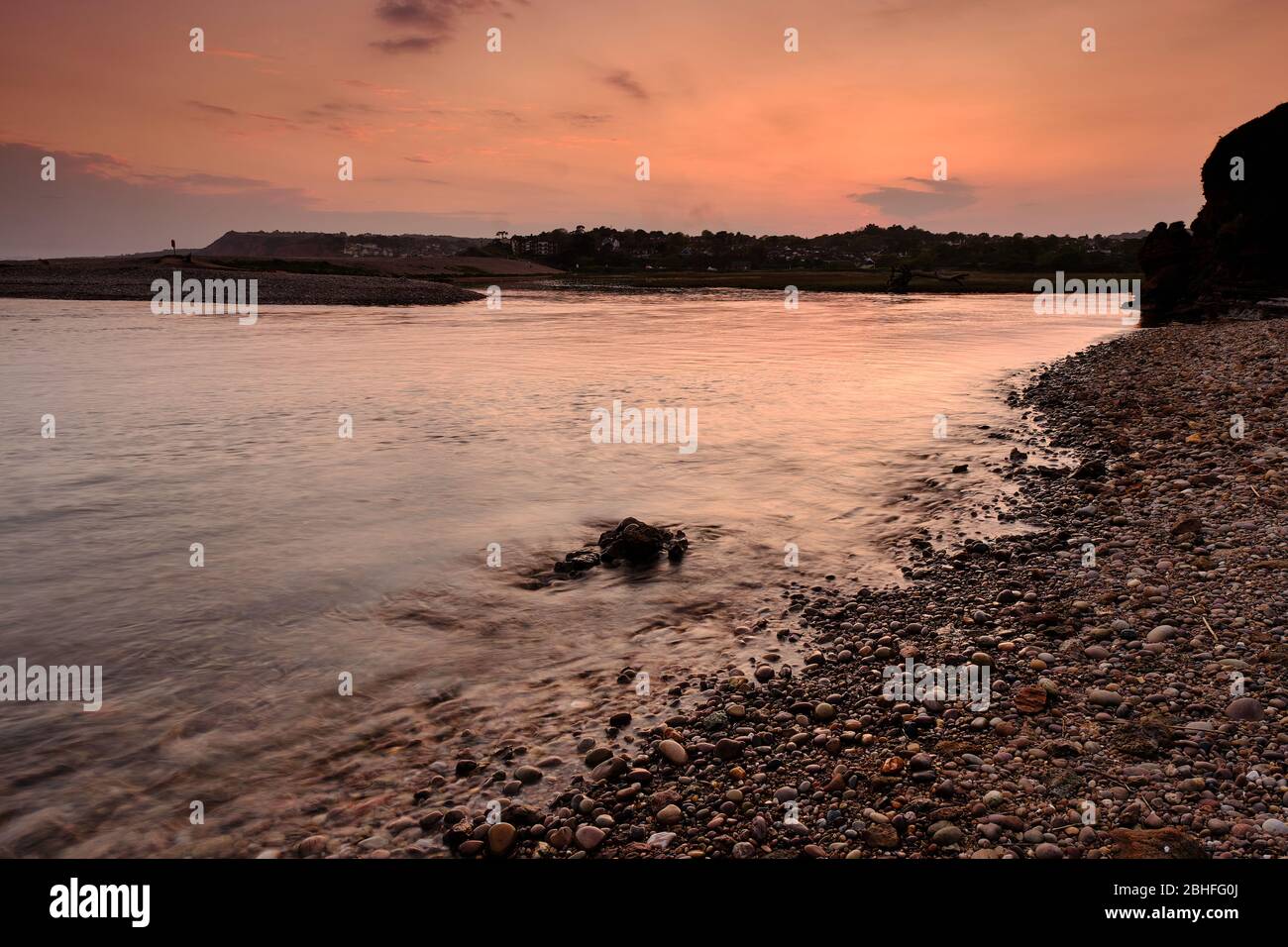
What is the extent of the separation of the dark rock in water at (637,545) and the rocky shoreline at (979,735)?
8.25 ft

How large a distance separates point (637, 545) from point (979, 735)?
6255 millimetres

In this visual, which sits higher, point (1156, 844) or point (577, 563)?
point (577, 563)

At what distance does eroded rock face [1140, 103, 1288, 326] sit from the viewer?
1574 inches

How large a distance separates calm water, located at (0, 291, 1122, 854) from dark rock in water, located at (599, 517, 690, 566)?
47 cm

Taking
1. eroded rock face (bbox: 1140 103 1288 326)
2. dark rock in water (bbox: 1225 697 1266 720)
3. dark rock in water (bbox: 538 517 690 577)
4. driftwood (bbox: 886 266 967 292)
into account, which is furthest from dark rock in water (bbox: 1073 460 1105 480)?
driftwood (bbox: 886 266 967 292)

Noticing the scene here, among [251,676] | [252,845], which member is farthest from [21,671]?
[252,845]

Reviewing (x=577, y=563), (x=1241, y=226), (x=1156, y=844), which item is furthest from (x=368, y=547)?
(x=1241, y=226)

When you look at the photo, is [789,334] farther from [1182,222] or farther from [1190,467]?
[1190,467]

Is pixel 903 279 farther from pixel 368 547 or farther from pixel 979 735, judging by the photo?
pixel 979 735

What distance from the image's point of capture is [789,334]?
5669 cm

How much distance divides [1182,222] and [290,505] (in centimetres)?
5949

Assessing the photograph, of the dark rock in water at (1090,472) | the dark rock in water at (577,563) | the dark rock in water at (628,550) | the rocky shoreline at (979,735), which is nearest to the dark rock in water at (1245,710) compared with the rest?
the rocky shoreline at (979,735)

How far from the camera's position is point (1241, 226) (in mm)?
41094

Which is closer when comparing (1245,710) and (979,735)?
(1245,710)
